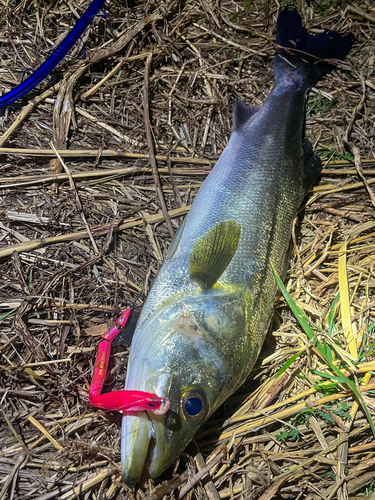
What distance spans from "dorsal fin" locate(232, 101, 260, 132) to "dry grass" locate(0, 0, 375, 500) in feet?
0.99

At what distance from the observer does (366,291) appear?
3.07 metres

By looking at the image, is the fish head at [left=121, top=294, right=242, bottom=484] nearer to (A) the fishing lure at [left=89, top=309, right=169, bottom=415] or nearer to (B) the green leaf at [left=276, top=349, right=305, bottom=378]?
(A) the fishing lure at [left=89, top=309, right=169, bottom=415]

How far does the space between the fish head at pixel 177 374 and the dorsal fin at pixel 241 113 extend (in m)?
1.56

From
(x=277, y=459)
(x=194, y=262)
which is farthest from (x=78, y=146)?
(x=277, y=459)

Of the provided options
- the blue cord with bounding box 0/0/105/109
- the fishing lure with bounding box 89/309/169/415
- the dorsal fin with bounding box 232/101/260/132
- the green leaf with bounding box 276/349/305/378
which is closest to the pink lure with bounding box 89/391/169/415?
the fishing lure with bounding box 89/309/169/415

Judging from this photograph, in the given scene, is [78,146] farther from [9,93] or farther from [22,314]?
[22,314]

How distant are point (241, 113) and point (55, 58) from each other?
1631mm

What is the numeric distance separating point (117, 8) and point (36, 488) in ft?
13.0

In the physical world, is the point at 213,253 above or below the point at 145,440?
above

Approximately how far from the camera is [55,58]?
325 cm

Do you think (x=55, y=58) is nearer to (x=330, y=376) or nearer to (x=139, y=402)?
(x=139, y=402)

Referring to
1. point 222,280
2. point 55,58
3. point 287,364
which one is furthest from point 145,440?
point 55,58

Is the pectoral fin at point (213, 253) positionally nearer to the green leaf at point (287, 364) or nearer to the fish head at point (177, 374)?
the fish head at point (177, 374)

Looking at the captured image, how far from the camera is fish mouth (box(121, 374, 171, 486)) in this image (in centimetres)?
199
